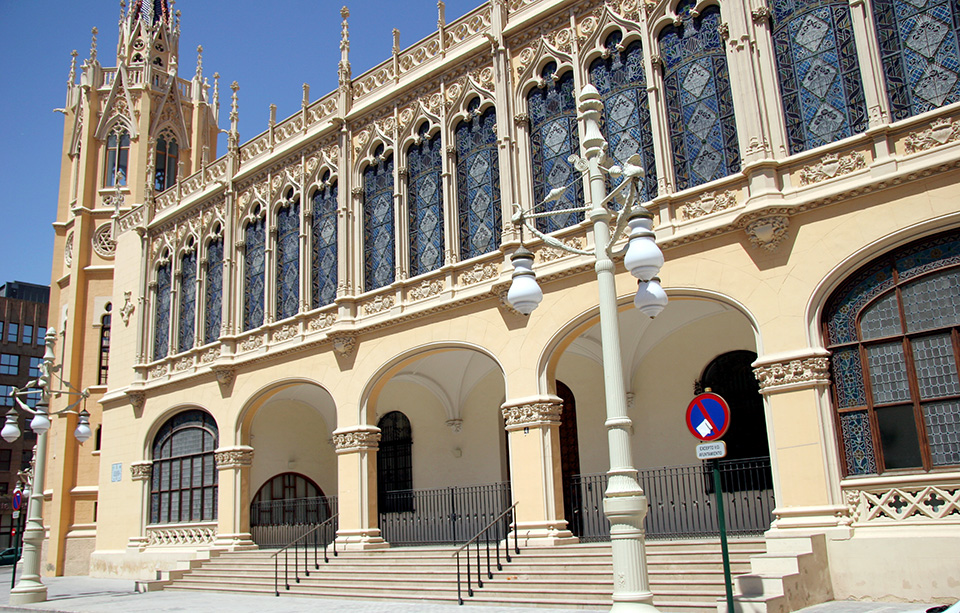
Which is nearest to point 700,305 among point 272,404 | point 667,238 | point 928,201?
point 667,238

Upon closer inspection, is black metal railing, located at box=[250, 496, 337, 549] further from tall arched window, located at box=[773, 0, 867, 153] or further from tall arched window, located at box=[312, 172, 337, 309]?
tall arched window, located at box=[773, 0, 867, 153]

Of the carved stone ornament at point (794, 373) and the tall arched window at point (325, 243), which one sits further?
the tall arched window at point (325, 243)

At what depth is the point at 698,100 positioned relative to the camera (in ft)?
49.6

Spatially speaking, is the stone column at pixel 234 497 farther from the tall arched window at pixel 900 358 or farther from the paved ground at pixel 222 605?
the tall arched window at pixel 900 358

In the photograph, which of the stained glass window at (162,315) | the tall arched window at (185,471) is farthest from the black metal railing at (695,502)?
the stained glass window at (162,315)

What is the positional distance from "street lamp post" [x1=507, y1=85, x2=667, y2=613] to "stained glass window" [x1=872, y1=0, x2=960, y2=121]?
588 cm

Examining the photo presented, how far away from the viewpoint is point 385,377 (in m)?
19.7

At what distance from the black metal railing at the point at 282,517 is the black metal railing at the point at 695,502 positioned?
358 inches

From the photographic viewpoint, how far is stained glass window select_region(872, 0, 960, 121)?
1240 centimetres

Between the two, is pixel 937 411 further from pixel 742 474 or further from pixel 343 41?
pixel 343 41

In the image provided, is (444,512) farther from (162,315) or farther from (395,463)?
(162,315)

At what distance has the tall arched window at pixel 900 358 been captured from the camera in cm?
1167

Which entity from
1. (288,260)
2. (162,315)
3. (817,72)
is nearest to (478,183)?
(288,260)

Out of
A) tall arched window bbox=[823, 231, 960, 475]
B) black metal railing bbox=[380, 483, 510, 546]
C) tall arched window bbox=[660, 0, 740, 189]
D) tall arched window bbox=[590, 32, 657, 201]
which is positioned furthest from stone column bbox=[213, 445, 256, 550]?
tall arched window bbox=[823, 231, 960, 475]
